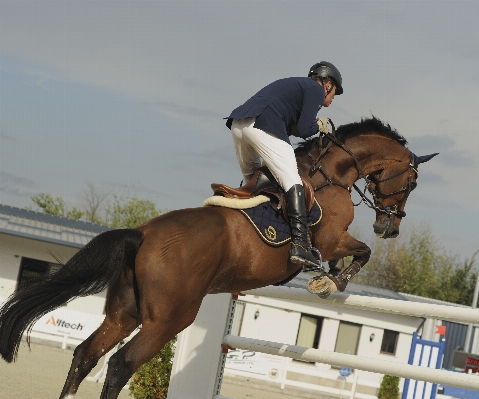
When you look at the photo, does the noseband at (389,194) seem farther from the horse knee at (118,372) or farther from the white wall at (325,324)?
the white wall at (325,324)

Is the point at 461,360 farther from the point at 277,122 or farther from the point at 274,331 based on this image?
the point at 277,122

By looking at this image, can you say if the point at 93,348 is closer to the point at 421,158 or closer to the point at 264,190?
the point at 264,190

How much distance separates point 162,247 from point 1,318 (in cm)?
106

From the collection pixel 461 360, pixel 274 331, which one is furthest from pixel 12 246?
pixel 461 360

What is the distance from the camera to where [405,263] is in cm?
5228

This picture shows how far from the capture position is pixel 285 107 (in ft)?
16.3

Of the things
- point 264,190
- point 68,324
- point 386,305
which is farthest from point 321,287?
point 68,324

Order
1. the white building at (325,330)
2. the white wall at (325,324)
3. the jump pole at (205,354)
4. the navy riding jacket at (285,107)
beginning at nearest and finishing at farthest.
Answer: the navy riding jacket at (285,107), the jump pole at (205,354), the white building at (325,330), the white wall at (325,324)

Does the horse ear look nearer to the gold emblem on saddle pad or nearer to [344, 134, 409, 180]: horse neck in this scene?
[344, 134, 409, 180]: horse neck

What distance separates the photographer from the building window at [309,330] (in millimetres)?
24750

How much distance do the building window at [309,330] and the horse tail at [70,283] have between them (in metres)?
20.9

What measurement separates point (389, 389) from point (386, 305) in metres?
13.7

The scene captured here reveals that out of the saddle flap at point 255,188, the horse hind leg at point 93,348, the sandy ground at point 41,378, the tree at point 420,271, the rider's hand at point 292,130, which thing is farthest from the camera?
the tree at point 420,271

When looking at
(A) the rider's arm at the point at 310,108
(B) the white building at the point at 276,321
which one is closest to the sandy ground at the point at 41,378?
(B) the white building at the point at 276,321
